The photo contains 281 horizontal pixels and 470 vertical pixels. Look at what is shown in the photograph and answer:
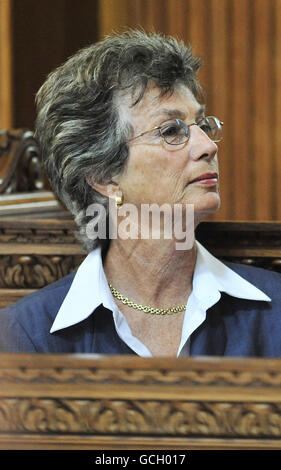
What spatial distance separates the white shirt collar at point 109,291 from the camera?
107 centimetres

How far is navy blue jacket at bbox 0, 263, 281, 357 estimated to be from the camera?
1066mm

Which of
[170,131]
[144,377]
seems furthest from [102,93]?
[144,377]

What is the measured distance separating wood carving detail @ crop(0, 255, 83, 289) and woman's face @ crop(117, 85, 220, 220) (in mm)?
210

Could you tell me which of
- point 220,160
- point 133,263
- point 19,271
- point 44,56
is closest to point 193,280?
point 133,263

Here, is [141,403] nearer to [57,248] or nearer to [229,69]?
[57,248]

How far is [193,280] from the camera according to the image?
1.13m

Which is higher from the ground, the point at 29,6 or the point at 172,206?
the point at 29,6

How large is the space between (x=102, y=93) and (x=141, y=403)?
0.69m

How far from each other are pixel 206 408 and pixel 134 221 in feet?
2.14

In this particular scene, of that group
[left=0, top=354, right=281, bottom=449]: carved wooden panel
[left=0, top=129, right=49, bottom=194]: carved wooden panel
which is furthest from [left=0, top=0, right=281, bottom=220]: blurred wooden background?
[left=0, top=354, right=281, bottom=449]: carved wooden panel

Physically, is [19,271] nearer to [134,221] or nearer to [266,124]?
[134,221]

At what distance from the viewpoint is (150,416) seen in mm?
503

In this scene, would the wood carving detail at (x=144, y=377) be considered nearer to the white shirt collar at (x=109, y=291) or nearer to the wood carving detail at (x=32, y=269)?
the white shirt collar at (x=109, y=291)
